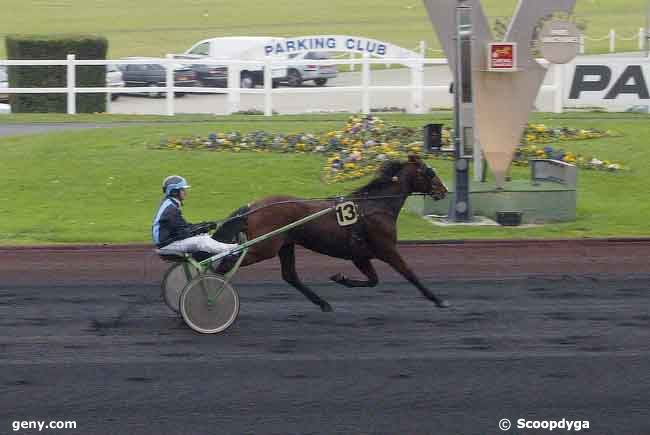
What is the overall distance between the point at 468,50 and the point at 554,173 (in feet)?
8.58

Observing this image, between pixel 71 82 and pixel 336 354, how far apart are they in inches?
579

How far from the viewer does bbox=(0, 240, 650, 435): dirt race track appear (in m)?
6.86

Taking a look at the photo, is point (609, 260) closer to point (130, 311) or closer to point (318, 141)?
point (130, 311)

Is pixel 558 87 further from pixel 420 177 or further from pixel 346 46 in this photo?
pixel 420 177

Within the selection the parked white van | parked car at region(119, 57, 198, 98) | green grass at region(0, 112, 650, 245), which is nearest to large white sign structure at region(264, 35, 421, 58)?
the parked white van

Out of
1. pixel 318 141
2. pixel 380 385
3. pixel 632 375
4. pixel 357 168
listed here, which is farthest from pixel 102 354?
pixel 318 141

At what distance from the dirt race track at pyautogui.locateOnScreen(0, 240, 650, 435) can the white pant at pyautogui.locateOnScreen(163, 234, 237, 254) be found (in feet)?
2.29

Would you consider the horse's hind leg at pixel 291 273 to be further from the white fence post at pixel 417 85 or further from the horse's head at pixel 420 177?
the white fence post at pixel 417 85

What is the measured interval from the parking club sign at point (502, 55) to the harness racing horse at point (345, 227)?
16.2 feet

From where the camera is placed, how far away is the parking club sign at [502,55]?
46.6 ft

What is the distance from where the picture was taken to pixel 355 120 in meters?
18.4

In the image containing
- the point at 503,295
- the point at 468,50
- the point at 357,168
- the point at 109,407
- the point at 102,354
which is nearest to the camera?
the point at 109,407

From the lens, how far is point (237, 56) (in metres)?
30.5

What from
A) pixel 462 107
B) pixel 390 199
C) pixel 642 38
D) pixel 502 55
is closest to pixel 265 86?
pixel 502 55
